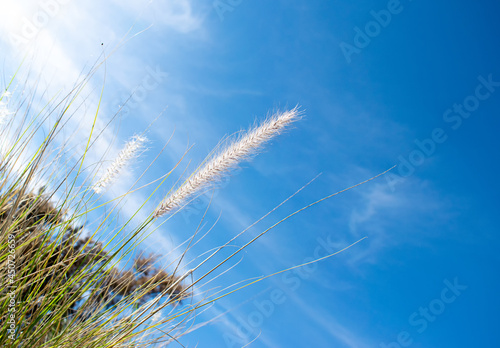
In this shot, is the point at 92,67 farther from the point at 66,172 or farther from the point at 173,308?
the point at 173,308

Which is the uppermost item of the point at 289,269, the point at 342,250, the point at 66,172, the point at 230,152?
the point at 230,152

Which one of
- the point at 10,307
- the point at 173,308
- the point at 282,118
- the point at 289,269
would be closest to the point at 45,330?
the point at 10,307

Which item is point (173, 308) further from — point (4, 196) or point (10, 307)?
point (4, 196)

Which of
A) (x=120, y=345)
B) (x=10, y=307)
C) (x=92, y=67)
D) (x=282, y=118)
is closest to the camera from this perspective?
(x=10, y=307)

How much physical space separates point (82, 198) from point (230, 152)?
907 millimetres

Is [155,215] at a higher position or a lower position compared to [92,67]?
lower

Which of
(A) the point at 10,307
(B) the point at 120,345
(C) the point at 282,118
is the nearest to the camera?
(A) the point at 10,307

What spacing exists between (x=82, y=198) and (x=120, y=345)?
824 mm

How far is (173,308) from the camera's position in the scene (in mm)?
1954

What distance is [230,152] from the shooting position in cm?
243

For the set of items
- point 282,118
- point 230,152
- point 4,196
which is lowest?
point 4,196

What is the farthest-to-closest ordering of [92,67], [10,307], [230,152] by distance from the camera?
1. [230,152]
2. [92,67]
3. [10,307]

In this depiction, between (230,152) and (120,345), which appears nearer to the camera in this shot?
(120,345)

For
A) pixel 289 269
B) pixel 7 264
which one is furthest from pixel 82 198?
pixel 289 269
